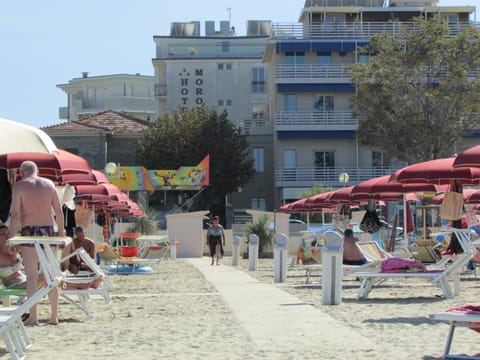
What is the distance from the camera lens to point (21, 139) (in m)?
12.6

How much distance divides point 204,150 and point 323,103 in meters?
7.67

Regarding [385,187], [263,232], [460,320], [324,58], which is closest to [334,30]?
[324,58]

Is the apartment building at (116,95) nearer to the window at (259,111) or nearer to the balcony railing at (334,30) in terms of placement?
the window at (259,111)

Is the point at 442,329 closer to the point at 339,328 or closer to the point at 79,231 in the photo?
the point at 339,328

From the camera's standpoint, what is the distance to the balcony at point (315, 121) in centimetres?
5781

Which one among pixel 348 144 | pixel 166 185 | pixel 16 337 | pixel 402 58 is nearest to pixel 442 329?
pixel 16 337

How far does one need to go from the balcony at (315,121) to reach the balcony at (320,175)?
2402 mm

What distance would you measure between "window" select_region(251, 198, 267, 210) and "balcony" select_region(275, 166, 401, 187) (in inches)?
141

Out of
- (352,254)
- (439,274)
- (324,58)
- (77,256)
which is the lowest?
(439,274)

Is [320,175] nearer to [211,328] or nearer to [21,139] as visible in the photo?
[21,139]

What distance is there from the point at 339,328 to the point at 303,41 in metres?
48.5

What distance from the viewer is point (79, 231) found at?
56.4ft

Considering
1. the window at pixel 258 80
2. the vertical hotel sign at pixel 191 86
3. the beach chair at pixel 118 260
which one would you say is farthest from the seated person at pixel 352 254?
the window at pixel 258 80

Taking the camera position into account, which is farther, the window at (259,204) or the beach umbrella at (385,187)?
the window at (259,204)
